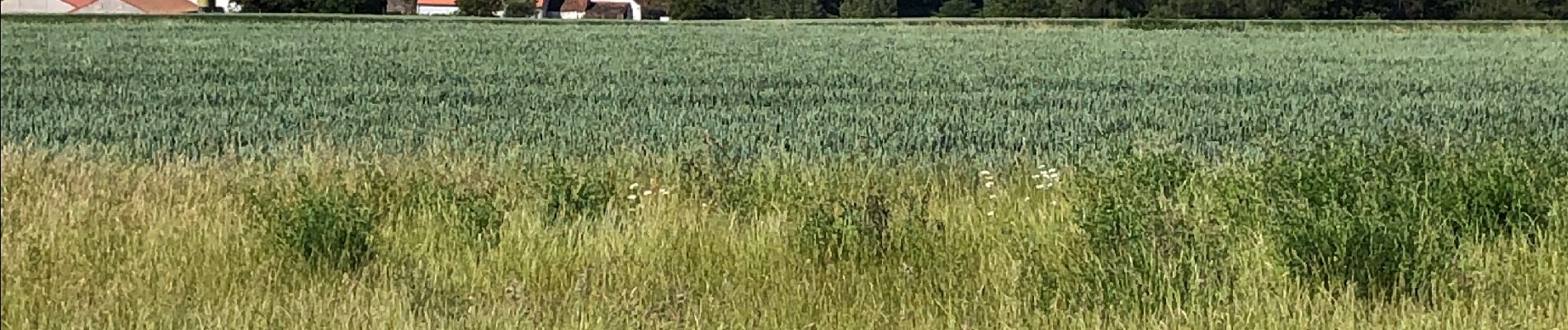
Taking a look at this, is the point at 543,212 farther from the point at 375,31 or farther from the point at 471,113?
the point at 375,31

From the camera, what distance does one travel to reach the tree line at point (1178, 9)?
188 feet

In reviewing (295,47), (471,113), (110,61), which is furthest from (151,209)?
(295,47)

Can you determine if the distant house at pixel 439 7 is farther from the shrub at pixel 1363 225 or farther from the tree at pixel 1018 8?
the shrub at pixel 1363 225

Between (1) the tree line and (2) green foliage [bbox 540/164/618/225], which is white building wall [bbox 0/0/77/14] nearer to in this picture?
(2) green foliage [bbox 540/164/618/225]

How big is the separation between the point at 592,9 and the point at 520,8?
45.1 ft

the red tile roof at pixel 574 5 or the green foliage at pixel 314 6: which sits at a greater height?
the red tile roof at pixel 574 5

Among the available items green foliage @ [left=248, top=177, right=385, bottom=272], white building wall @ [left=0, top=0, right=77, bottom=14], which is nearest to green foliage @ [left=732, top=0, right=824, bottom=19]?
green foliage @ [left=248, top=177, right=385, bottom=272]

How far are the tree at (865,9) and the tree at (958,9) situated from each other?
16.0ft

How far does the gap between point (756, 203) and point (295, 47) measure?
74.5 ft

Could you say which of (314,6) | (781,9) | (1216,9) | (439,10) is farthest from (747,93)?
(781,9)

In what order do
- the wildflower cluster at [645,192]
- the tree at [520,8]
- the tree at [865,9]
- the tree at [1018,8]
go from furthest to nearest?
the tree at [865,9], the tree at [1018,8], the tree at [520,8], the wildflower cluster at [645,192]

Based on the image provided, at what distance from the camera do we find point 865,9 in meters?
70.2

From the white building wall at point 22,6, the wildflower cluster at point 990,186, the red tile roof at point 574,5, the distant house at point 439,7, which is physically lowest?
the wildflower cluster at point 990,186

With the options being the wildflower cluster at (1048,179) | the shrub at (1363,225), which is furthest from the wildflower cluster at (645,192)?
the shrub at (1363,225)
